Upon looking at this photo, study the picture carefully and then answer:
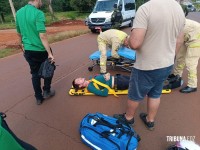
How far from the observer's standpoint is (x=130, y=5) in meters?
15.7

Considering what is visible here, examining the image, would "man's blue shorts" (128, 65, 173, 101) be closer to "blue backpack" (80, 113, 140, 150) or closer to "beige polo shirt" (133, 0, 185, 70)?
"beige polo shirt" (133, 0, 185, 70)

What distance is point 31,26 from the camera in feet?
11.8

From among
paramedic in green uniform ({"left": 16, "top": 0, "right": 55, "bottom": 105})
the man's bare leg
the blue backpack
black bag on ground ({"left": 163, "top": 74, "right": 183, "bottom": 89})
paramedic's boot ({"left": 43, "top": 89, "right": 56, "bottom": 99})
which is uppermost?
paramedic in green uniform ({"left": 16, "top": 0, "right": 55, "bottom": 105})

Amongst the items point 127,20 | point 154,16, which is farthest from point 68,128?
point 127,20

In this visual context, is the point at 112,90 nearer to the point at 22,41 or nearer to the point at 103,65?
the point at 103,65

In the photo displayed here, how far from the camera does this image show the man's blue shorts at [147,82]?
2.70 m

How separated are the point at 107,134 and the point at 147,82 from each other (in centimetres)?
88

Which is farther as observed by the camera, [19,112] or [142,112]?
[19,112]

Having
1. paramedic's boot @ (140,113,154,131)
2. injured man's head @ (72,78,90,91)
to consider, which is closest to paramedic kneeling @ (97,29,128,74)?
injured man's head @ (72,78,90,91)

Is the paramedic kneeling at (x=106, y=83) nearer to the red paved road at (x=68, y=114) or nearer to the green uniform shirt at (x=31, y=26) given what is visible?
the red paved road at (x=68, y=114)

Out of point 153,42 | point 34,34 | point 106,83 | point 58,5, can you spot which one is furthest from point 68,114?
point 58,5

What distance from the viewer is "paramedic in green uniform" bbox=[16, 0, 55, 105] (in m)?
3.51

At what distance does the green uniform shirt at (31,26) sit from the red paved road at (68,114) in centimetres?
125

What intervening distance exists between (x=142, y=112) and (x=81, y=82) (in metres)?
1.50
